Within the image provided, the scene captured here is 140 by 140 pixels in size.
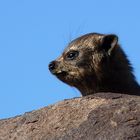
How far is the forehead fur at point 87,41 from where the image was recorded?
11.8 meters

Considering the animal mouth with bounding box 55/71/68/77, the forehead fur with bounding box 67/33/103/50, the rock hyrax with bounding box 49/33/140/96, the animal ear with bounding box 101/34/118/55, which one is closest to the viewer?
the rock hyrax with bounding box 49/33/140/96

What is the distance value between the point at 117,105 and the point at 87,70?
4746 millimetres

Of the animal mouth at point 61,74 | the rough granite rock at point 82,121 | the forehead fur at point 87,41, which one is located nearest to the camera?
the rough granite rock at point 82,121

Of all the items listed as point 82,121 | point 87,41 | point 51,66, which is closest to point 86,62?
point 87,41

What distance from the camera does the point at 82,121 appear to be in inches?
261

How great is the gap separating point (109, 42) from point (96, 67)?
605 mm

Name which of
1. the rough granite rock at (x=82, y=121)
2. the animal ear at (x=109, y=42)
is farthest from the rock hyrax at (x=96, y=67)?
the rough granite rock at (x=82, y=121)

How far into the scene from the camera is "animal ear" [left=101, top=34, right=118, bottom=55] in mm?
11375

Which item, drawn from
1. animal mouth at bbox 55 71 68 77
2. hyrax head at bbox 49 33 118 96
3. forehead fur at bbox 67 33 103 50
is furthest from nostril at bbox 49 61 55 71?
forehead fur at bbox 67 33 103 50

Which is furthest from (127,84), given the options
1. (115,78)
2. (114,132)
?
(114,132)

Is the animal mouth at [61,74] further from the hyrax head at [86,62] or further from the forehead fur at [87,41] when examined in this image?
the forehead fur at [87,41]

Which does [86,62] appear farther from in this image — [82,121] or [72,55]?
[82,121]

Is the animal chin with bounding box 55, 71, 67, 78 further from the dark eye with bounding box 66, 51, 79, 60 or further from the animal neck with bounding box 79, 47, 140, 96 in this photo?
the dark eye with bounding box 66, 51, 79, 60

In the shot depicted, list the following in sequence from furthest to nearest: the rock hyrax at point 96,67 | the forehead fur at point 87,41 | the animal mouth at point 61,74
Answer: the forehead fur at point 87,41 → the animal mouth at point 61,74 → the rock hyrax at point 96,67
